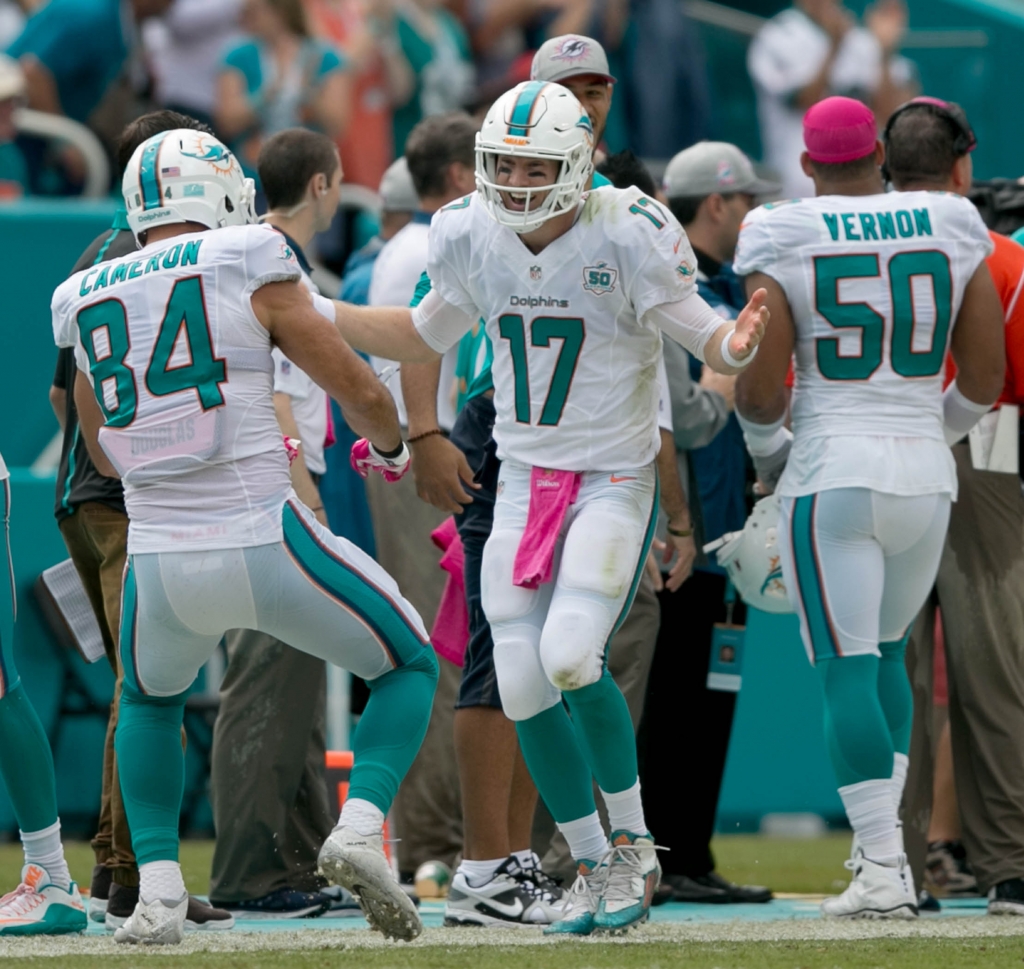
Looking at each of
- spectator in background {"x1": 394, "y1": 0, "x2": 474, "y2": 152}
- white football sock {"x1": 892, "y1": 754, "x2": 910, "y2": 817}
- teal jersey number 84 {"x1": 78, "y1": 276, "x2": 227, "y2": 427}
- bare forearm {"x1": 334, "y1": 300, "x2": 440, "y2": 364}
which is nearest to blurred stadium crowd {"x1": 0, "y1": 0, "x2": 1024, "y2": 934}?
bare forearm {"x1": 334, "y1": 300, "x2": 440, "y2": 364}

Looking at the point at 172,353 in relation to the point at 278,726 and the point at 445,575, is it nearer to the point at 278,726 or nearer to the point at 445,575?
the point at 278,726

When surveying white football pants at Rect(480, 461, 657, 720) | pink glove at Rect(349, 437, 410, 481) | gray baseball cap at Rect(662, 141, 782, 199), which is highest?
gray baseball cap at Rect(662, 141, 782, 199)

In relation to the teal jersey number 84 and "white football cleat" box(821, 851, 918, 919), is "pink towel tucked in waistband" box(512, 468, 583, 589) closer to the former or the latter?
the teal jersey number 84

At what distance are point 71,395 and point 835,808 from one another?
14.2 ft

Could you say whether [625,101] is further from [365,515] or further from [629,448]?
[629,448]

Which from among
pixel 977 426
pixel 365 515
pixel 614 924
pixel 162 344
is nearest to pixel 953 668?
pixel 977 426

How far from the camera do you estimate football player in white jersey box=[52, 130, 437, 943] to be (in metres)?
4.12

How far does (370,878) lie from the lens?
3.98 m

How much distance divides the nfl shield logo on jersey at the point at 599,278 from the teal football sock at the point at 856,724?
1.12 meters

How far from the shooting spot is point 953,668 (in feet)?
17.8

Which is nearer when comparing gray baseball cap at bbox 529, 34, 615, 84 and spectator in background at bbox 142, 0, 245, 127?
gray baseball cap at bbox 529, 34, 615, 84

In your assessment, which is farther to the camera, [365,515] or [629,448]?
[365,515]

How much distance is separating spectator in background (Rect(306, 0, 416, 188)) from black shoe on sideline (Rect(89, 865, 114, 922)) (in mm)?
5507

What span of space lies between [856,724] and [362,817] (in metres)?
1.32
